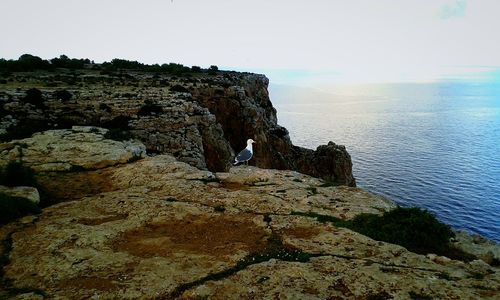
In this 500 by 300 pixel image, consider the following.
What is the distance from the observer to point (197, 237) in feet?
40.6

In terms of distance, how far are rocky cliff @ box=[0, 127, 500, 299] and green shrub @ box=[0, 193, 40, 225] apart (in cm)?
39

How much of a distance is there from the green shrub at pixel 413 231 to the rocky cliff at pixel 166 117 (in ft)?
63.9

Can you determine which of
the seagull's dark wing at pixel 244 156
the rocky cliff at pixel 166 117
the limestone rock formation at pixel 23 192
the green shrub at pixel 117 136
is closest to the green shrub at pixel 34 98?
the rocky cliff at pixel 166 117

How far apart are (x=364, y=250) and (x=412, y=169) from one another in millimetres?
81148

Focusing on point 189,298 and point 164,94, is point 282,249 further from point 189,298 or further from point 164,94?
point 164,94

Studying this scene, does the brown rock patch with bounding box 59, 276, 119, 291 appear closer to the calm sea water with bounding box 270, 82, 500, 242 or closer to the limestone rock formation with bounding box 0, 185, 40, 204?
the limestone rock formation with bounding box 0, 185, 40, 204

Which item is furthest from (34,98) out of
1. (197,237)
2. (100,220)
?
(197,237)

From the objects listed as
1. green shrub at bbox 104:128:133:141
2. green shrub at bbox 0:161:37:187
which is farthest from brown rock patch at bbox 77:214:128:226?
green shrub at bbox 104:128:133:141

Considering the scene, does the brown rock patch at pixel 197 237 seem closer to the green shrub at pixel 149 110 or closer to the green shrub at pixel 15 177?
the green shrub at pixel 15 177

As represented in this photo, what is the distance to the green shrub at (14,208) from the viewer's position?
12633mm

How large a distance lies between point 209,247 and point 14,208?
25.4ft

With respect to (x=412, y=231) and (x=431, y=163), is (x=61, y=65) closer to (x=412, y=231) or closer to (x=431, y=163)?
(x=412, y=231)

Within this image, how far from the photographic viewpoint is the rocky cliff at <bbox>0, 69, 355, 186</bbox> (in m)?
30.1

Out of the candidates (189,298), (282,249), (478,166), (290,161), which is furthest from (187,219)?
(478,166)
